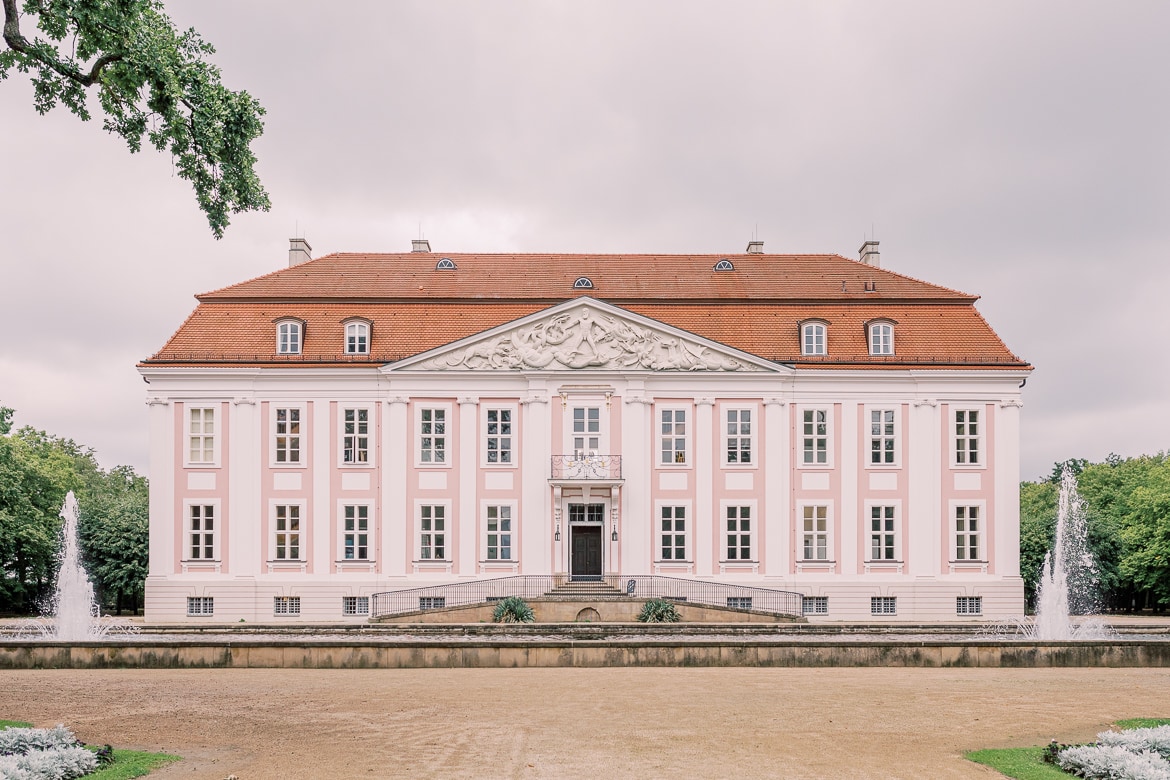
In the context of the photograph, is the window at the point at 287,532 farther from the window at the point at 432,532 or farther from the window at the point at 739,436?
the window at the point at 739,436

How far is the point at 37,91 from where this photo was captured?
51.1 ft

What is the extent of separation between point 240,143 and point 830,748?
11.2 metres

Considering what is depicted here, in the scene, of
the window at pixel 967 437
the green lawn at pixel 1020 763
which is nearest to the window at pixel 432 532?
the window at pixel 967 437

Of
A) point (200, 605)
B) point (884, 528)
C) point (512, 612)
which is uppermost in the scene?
point (884, 528)

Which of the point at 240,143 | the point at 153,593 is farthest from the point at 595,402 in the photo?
the point at 240,143

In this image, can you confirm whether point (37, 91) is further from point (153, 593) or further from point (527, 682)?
point (153, 593)

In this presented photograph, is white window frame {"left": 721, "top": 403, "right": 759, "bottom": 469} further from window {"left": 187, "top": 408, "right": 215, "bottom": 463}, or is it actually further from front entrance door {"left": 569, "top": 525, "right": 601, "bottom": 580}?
window {"left": 187, "top": 408, "right": 215, "bottom": 463}

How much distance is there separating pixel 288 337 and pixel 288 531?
21.8 ft

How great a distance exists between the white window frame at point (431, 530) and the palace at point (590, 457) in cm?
7

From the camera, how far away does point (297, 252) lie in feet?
146

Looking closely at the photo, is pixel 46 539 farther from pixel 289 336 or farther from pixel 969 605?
pixel 969 605

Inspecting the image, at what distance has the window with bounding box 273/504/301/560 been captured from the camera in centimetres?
3816

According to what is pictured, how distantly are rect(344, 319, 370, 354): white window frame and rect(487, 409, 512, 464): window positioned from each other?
191 inches

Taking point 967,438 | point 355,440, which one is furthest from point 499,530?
point 967,438
